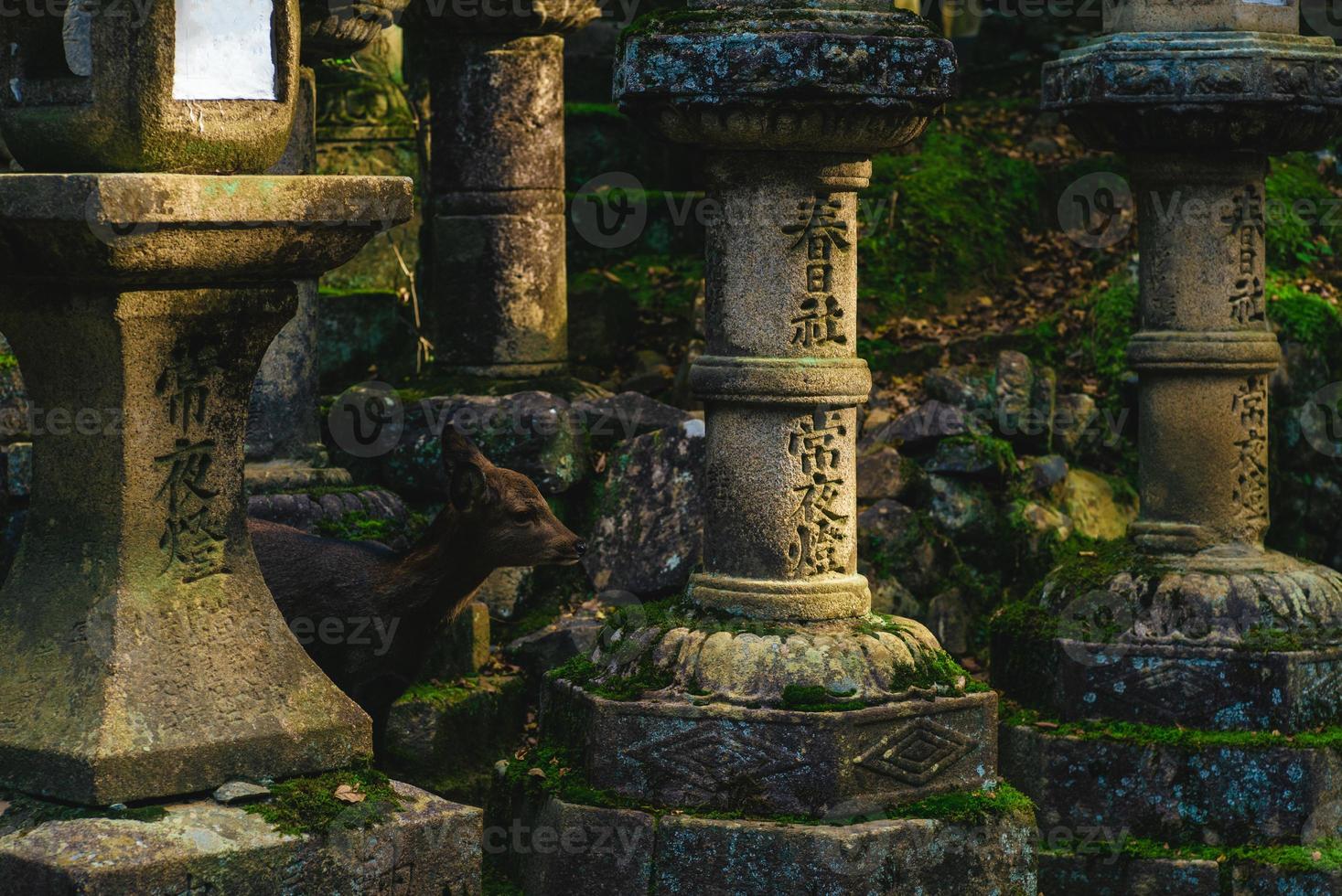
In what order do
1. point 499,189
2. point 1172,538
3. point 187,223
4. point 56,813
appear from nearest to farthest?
point 187,223, point 56,813, point 1172,538, point 499,189

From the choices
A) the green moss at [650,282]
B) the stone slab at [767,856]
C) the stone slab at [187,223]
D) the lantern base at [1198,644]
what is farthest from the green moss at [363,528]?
the stone slab at [187,223]

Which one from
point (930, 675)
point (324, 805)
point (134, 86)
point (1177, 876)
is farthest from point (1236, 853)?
point (134, 86)

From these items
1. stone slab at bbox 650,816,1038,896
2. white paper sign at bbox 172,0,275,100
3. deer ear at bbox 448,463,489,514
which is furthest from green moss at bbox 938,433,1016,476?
white paper sign at bbox 172,0,275,100

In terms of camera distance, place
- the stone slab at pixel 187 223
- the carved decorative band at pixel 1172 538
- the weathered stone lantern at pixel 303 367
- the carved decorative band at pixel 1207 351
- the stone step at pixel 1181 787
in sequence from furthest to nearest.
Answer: the weathered stone lantern at pixel 303 367, the carved decorative band at pixel 1172 538, the carved decorative band at pixel 1207 351, the stone step at pixel 1181 787, the stone slab at pixel 187 223

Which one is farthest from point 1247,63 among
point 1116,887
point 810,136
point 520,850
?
point 520,850

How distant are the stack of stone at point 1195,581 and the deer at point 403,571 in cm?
197

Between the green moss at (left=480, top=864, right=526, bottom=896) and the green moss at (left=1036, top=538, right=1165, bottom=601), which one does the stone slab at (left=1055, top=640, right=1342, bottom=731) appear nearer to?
the green moss at (left=1036, top=538, right=1165, bottom=601)

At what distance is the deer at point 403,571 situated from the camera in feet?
23.8

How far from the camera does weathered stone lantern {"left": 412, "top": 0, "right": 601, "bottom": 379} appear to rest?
9.64 metres

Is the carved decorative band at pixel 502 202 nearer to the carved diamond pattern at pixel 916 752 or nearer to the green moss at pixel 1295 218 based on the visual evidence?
the green moss at pixel 1295 218

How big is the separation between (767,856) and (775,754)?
302mm

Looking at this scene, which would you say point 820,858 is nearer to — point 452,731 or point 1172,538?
point 452,731

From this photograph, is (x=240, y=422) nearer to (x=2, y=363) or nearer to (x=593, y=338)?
(x=2, y=363)

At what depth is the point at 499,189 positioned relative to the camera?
9.70 meters
